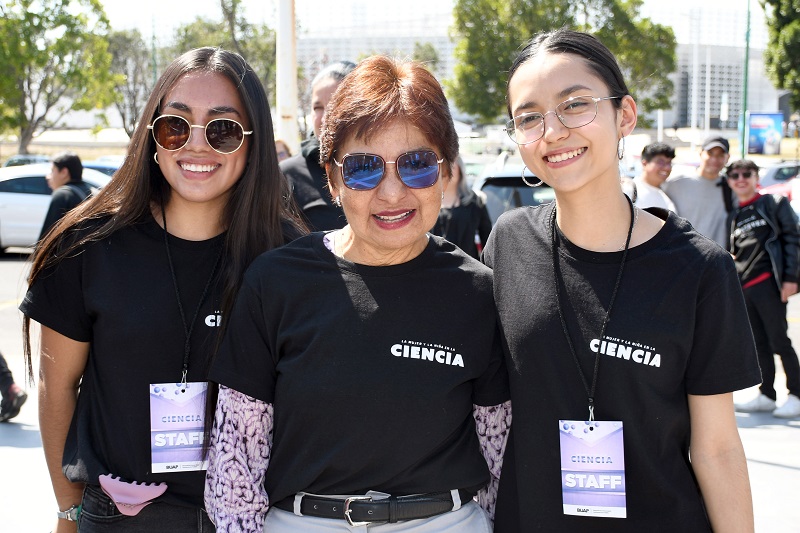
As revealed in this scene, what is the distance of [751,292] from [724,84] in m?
91.1

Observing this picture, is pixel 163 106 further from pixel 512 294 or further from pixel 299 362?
pixel 512 294

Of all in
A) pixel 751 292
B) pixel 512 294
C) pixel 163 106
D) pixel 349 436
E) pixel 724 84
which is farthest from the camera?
pixel 724 84

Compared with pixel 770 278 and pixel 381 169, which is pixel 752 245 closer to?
pixel 770 278

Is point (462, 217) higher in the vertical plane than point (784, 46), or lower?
lower

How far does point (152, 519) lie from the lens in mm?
2355

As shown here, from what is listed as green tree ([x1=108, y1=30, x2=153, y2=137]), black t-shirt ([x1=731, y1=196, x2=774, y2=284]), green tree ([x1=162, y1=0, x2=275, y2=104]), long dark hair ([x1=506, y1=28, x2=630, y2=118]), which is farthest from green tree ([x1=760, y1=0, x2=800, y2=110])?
long dark hair ([x1=506, y1=28, x2=630, y2=118])

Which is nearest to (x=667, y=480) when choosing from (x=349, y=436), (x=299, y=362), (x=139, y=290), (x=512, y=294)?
(x=512, y=294)

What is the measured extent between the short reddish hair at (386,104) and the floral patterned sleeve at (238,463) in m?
0.67

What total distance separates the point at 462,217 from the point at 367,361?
4553 mm

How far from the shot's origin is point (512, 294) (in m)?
2.29

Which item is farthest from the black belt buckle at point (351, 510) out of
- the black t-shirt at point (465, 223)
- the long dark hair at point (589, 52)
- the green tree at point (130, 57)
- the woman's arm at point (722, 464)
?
the green tree at point (130, 57)

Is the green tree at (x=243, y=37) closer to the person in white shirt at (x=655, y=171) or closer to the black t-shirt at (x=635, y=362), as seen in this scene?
the person in white shirt at (x=655, y=171)

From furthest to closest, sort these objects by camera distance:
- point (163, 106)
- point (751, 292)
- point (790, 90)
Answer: point (790, 90) < point (751, 292) < point (163, 106)

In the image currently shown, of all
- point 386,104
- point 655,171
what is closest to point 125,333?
point 386,104
